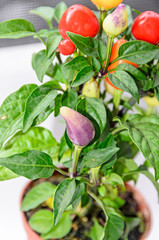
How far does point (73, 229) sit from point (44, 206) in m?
0.08

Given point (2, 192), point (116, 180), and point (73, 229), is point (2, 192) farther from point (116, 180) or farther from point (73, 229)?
point (116, 180)

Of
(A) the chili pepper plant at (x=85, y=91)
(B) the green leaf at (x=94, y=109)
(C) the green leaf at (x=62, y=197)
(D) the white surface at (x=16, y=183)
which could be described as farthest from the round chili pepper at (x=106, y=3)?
(D) the white surface at (x=16, y=183)

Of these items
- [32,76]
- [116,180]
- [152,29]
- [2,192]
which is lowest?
[2,192]

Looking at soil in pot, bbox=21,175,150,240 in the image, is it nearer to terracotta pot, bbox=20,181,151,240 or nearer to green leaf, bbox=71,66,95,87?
terracotta pot, bbox=20,181,151,240

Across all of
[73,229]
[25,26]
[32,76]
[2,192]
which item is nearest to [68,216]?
[73,229]

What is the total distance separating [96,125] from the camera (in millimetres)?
369

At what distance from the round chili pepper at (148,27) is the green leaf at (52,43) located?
0.30ft

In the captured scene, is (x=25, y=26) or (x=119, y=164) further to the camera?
(x=119, y=164)

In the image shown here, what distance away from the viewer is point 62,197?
0.35 metres

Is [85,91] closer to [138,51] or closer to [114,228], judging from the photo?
[138,51]

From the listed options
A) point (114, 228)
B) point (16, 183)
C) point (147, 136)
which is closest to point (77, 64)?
point (147, 136)

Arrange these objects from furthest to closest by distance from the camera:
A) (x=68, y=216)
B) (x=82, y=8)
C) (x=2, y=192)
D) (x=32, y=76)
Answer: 1. (x=32, y=76)
2. (x=2, y=192)
3. (x=68, y=216)
4. (x=82, y=8)

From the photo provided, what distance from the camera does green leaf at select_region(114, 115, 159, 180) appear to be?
0.34m

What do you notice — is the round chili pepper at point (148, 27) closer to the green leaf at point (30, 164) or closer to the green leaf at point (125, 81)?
the green leaf at point (125, 81)
